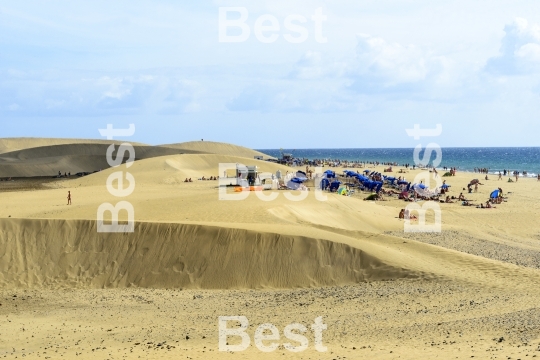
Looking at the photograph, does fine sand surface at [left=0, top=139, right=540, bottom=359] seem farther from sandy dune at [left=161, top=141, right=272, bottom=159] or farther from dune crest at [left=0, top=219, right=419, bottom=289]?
sandy dune at [left=161, top=141, right=272, bottom=159]

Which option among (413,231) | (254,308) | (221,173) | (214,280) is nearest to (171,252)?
(214,280)

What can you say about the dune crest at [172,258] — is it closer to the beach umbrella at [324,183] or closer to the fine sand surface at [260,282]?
the fine sand surface at [260,282]

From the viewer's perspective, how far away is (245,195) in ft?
104

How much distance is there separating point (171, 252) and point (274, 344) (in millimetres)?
9620

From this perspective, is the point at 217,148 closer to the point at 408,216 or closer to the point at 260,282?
the point at 408,216

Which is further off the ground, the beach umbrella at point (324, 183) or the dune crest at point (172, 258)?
the beach umbrella at point (324, 183)

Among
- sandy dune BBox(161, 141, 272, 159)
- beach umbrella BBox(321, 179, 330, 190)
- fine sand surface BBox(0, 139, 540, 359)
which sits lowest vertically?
fine sand surface BBox(0, 139, 540, 359)

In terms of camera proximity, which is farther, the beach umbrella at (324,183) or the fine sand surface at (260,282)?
the beach umbrella at (324,183)

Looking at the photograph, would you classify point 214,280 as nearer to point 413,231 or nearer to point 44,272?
point 44,272

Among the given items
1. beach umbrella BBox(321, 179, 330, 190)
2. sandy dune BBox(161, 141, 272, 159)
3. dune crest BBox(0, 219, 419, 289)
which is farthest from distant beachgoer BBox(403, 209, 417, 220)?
A: sandy dune BBox(161, 141, 272, 159)

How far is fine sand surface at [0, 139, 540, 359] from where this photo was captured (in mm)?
12117

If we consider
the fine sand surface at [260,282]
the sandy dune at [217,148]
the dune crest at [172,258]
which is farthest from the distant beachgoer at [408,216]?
the sandy dune at [217,148]

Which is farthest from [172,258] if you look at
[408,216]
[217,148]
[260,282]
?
[217,148]

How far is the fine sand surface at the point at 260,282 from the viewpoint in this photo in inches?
477
